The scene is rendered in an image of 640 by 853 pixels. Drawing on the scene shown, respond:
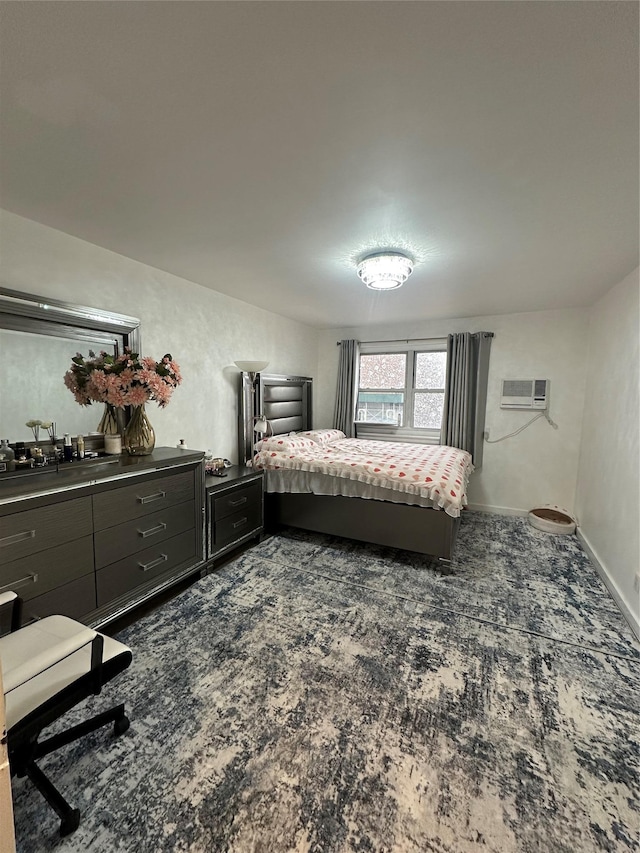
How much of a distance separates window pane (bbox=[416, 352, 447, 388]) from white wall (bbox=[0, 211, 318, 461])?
1.86 meters

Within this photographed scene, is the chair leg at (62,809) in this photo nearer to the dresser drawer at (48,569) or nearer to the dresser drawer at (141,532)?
the dresser drawer at (48,569)

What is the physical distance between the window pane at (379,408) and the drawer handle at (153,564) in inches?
137

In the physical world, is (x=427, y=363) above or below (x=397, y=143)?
below

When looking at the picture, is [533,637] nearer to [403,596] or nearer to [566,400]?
[403,596]

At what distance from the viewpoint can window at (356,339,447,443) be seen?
478 centimetres

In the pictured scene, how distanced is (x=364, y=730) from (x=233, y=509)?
73.1 inches

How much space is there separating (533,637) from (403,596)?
2.64 ft

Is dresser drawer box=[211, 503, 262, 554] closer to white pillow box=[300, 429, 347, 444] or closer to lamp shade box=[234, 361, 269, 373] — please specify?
white pillow box=[300, 429, 347, 444]

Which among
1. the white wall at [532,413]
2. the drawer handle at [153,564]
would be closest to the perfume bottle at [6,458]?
the drawer handle at [153,564]

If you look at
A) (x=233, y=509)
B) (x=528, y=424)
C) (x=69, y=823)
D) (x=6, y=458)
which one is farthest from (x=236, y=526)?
(x=528, y=424)

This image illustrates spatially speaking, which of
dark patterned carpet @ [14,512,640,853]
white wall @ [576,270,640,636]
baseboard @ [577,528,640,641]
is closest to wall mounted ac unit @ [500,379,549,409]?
white wall @ [576,270,640,636]

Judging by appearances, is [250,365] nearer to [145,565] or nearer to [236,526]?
[236,526]

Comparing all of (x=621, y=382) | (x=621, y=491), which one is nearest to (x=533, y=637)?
(x=621, y=491)

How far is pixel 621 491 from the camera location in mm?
2588
